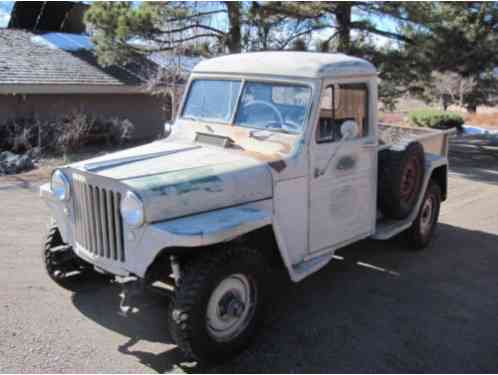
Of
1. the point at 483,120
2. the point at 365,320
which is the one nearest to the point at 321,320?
the point at 365,320

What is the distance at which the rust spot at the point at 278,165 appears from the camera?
4043 millimetres

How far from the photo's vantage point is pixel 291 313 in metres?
4.45

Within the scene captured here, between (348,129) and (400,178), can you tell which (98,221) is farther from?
(400,178)

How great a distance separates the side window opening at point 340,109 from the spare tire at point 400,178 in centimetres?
52

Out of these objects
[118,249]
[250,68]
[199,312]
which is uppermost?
[250,68]

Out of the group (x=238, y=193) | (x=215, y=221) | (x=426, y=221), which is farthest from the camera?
(x=426, y=221)

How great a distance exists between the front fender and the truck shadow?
61 centimetres

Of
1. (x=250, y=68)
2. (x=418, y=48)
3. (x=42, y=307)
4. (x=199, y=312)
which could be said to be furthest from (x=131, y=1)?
(x=199, y=312)

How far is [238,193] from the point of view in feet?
12.6

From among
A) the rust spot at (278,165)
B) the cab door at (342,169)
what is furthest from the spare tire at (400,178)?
the rust spot at (278,165)

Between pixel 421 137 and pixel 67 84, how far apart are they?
12.2 m

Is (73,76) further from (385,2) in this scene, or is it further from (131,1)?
(385,2)

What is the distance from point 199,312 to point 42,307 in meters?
1.73

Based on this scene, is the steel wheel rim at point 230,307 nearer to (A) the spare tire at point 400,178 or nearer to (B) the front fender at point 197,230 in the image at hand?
(B) the front fender at point 197,230
